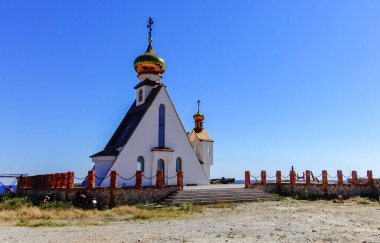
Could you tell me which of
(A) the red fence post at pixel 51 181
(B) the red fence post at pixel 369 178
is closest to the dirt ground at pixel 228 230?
(A) the red fence post at pixel 51 181

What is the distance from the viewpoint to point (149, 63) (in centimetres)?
2731

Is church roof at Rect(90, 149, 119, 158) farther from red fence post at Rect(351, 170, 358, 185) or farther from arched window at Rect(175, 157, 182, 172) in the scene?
red fence post at Rect(351, 170, 358, 185)

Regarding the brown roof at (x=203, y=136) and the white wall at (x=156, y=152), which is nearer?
the white wall at (x=156, y=152)

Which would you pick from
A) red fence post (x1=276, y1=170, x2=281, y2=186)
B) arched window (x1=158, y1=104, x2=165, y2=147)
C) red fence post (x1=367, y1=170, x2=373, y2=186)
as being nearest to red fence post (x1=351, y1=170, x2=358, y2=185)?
red fence post (x1=367, y1=170, x2=373, y2=186)

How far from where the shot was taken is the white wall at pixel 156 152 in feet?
74.9

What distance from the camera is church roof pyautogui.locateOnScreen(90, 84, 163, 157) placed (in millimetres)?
24234

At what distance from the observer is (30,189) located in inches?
909

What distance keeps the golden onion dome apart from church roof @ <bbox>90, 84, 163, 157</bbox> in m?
2.21

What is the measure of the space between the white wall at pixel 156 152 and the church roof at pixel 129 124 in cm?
47

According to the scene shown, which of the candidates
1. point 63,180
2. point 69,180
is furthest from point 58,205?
point 63,180

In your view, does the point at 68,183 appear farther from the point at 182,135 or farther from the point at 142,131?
the point at 182,135

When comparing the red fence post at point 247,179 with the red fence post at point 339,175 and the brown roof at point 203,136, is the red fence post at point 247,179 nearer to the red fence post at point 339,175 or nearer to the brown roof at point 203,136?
the red fence post at point 339,175

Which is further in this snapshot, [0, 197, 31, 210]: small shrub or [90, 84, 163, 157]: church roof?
[90, 84, 163, 157]: church roof

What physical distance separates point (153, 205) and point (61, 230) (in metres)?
6.85
